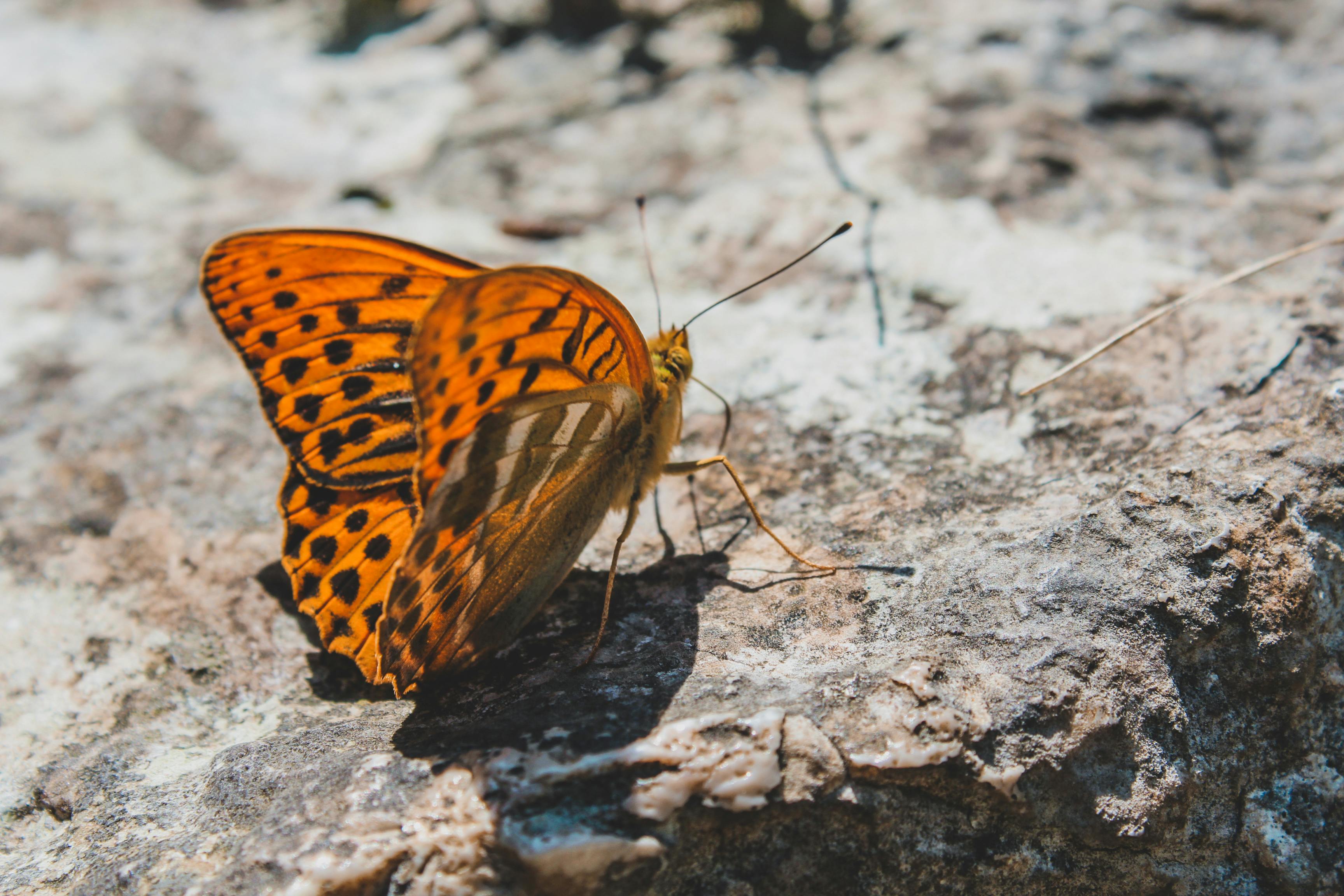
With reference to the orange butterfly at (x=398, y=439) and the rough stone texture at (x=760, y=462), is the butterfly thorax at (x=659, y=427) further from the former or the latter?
the rough stone texture at (x=760, y=462)

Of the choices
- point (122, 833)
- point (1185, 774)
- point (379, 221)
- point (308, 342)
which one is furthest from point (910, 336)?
point (122, 833)

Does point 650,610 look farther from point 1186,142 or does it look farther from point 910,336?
point 1186,142

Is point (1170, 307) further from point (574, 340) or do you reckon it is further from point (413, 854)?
point (413, 854)

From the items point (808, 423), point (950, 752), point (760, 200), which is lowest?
point (950, 752)

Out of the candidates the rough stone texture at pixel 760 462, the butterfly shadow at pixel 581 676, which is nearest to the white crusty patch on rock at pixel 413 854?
the rough stone texture at pixel 760 462

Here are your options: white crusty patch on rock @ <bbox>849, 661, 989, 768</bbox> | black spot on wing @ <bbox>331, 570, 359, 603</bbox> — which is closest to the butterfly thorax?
black spot on wing @ <bbox>331, 570, 359, 603</bbox>

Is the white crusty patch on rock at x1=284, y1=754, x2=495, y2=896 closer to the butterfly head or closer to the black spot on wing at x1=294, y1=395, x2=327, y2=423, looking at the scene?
the black spot on wing at x1=294, y1=395, x2=327, y2=423

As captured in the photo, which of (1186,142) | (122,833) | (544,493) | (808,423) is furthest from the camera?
(1186,142)
